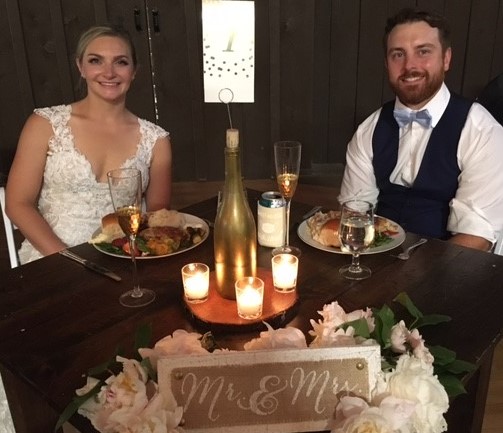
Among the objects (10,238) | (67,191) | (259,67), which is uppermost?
(259,67)

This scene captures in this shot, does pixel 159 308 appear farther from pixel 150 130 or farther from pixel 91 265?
pixel 150 130

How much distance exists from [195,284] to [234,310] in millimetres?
99

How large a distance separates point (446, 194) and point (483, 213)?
16cm

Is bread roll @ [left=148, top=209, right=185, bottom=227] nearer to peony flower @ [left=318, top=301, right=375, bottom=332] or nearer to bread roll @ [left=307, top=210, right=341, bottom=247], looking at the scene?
bread roll @ [left=307, top=210, right=341, bottom=247]

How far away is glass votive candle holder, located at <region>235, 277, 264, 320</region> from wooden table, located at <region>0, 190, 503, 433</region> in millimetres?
39

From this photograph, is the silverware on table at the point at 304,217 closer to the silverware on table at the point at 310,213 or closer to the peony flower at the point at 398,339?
the silverware on table at the point at 310,213

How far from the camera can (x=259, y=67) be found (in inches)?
153

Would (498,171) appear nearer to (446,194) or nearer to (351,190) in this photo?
(446,194)

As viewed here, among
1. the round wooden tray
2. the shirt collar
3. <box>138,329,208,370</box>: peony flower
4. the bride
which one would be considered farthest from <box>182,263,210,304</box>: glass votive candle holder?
the shirt collar

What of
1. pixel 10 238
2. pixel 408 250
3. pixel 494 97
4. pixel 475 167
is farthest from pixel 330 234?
pixel 494 97

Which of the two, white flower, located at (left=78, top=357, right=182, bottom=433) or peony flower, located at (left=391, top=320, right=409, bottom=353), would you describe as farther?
peony flower, located at (left=391, top=320, right=409, bottom=353)

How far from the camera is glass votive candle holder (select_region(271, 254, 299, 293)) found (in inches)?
44.4

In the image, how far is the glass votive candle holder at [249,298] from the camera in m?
1.02

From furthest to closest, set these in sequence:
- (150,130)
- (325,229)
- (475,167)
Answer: (150,130), (475,167), (325,229)
